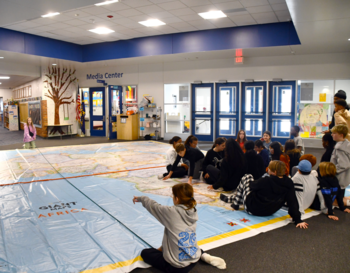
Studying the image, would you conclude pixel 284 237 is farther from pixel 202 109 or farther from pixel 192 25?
pixel 202 109

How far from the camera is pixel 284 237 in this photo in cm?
313

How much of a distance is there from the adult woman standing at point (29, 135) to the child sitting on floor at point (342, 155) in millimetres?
8789

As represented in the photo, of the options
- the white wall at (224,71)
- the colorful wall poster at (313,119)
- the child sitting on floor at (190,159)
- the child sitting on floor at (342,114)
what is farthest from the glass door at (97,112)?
the child sitting on floor at (342,114)

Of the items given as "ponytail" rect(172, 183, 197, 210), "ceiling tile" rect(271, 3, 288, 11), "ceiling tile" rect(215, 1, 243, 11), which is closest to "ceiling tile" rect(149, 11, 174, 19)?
"ceiling tile" rect(215, 1, 243, 11)

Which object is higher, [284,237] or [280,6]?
[280,6]

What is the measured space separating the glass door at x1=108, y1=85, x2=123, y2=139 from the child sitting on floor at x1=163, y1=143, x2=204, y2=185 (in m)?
8.06

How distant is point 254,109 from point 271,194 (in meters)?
7.98

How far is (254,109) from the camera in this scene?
36.2 ft

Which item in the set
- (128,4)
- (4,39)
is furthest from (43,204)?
(4,39)

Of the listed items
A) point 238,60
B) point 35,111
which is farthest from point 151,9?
point 35,111

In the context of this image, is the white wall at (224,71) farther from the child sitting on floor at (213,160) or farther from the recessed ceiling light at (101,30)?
the child sitting on floor at (213,160)

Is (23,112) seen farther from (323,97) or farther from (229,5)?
(323,97)

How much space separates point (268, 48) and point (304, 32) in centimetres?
219

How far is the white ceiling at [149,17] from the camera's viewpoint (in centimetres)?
718
